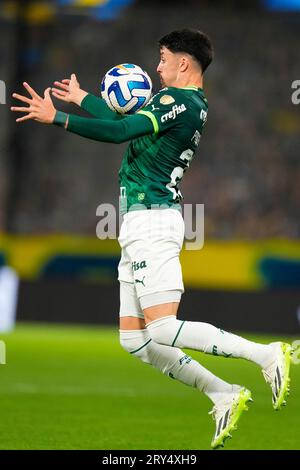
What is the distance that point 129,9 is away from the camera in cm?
2112

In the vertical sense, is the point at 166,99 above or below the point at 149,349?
Answer: above

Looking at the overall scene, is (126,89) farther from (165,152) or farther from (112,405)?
(112,405)

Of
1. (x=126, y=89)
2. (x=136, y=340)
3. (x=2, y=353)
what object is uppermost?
(x=126, y=89)

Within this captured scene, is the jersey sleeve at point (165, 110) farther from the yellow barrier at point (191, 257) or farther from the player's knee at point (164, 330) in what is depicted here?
the yellow barrier at point (191, 257)

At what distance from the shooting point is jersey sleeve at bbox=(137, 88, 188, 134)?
248 inches

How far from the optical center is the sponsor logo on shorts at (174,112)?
6.33 metres

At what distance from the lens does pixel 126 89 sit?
6.59 meters

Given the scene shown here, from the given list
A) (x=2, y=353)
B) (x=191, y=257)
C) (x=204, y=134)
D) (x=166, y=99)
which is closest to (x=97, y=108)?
(x=166, y=99)

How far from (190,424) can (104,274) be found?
1066cm

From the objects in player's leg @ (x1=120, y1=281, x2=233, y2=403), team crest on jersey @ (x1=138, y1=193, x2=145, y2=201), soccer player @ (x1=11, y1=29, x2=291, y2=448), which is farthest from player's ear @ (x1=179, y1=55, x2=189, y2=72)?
player's leg @ (x1=120, y1=281, x2=233, y2=403)

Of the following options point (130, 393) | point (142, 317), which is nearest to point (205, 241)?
point (130, 393)

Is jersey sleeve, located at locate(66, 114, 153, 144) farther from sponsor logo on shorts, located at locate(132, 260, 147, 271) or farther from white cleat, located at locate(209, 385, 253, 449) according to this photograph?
white cleat, located at locate(209, 385, 253, 449)

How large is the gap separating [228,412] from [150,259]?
1.02 metres

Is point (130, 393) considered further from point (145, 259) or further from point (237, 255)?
point (237, 255)
